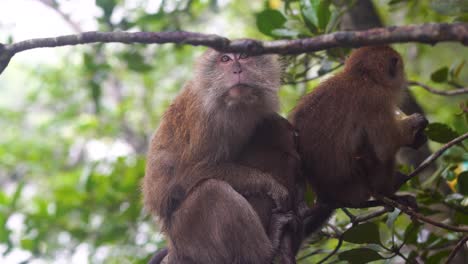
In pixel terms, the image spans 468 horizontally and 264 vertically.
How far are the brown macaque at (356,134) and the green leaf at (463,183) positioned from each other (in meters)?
0.34

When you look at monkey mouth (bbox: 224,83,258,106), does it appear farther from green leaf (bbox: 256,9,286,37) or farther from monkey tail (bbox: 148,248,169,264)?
monkey tail (bbox: 148,248,169,264)

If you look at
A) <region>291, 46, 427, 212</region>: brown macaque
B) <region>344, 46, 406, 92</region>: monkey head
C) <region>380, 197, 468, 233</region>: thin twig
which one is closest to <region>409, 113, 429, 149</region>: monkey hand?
<region>291, 46, 427, 212</region>: brown macaque

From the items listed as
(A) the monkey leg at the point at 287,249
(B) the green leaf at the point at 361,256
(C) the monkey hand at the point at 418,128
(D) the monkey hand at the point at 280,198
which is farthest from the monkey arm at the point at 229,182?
(C) the monkey hand at the point at 418,128

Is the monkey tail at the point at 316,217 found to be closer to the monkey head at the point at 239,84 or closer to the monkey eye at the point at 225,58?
the monkey head at the point at 239,84

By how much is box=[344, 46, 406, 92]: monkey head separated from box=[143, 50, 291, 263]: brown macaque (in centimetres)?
62

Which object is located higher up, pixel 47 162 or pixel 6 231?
pixel 6 231

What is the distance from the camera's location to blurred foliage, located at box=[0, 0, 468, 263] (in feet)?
12.9

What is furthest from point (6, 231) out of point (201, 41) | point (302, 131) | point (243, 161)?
point (201, 41)

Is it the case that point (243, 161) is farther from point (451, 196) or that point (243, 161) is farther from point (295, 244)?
point (451, 196)

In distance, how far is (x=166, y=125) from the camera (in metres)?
4.32

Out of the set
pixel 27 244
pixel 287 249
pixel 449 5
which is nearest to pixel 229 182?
pixel 287 249

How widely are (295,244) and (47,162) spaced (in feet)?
23.4

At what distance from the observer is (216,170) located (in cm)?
391

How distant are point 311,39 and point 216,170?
6.80 feet
